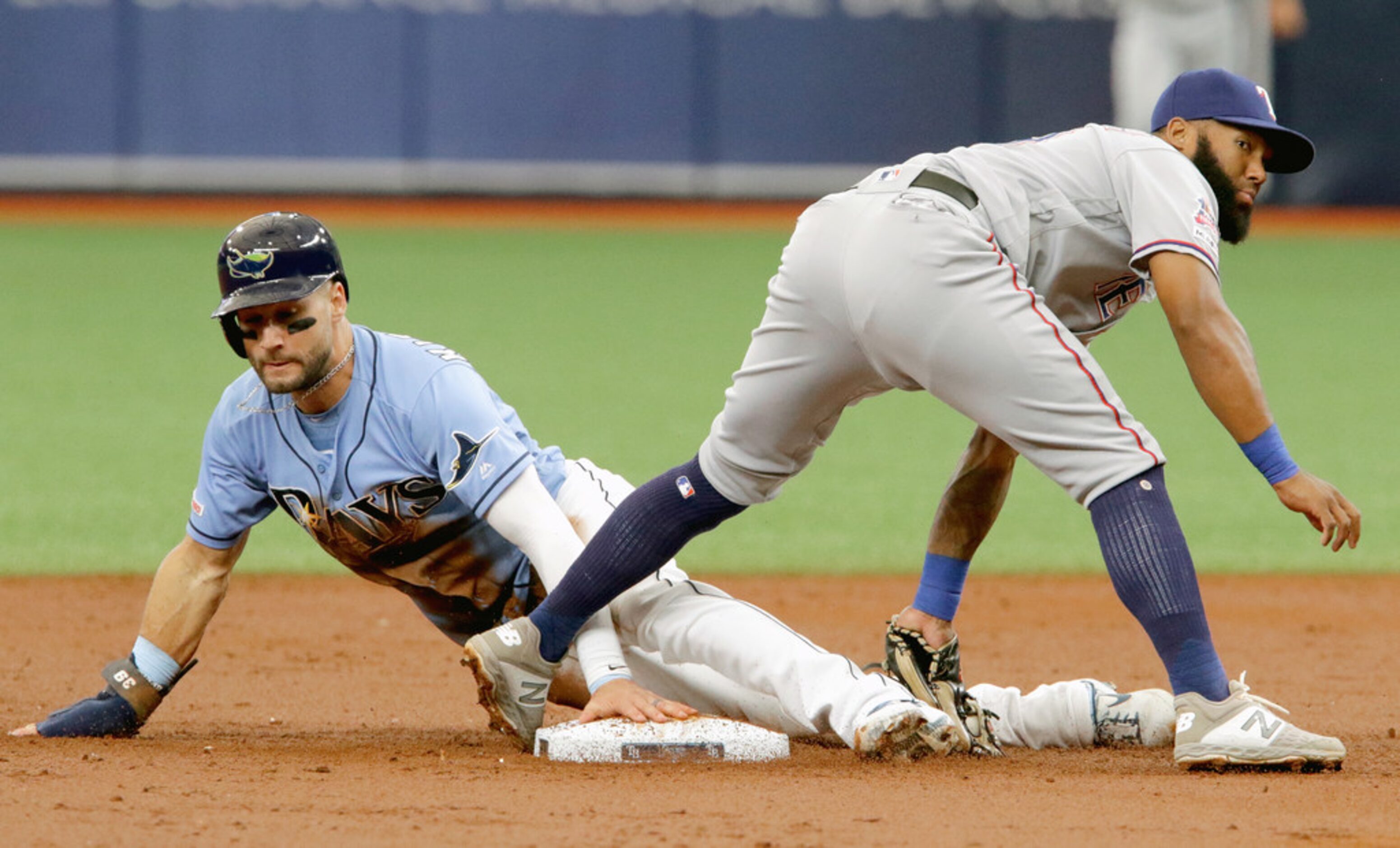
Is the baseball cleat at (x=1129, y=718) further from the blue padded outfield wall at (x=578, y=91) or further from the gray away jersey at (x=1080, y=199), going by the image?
the blue padded outfield wall at (x=578, y=91)

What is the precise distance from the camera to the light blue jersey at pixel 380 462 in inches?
155

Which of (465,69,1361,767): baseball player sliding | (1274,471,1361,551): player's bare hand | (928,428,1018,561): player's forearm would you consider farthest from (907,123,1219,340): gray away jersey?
(928,428,1018,561): player's forearm

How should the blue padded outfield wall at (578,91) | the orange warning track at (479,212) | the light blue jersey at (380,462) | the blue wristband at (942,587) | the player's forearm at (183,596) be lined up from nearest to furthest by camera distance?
the light blue jersey at (380,462), the player's forearm at (183,596), the blue wristband at (942,587), the blue padded outfield wall at (578,91), the orange warning track at (479,212)

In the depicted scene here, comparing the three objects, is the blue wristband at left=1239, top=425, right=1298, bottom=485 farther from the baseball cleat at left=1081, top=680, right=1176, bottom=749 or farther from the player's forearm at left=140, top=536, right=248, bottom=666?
the player's forearm at left=140, top=536, right=248, bottom=666

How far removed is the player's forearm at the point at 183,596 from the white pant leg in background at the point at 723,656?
0.77 meters

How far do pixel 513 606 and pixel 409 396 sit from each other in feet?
1.97

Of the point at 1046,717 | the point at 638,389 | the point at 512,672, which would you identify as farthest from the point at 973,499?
the point at 638,389

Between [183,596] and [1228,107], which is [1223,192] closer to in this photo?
[1228,107]

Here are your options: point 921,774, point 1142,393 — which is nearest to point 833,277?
point 921,774

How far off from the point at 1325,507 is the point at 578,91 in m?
16.0

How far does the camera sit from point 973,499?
436 cm

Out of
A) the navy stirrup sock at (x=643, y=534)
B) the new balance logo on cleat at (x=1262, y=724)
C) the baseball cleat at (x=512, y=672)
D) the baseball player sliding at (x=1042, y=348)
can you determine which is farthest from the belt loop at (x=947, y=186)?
the baseball cleat at (x=512, y=672)

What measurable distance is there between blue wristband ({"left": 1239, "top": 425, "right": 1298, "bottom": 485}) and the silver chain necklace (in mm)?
1801

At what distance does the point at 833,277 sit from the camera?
3.54 meters
